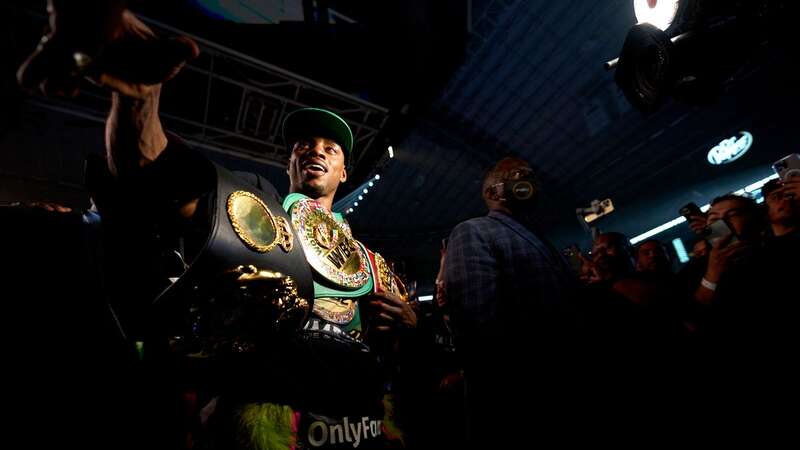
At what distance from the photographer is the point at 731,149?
36.0 ft

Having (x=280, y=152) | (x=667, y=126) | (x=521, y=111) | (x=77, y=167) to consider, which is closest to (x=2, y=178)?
(x=77, y=167)

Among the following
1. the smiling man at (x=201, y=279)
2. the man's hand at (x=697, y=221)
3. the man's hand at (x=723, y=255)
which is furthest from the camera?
the man's hand at (x=697, y=221)

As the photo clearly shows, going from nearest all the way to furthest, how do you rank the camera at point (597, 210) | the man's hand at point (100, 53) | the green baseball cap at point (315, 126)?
1. the man's hand at point (100, 53)
2. the green baseball cap at point (315, 126)
3. the camera at point (597, 210)

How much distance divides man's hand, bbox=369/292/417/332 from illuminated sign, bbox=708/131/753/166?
48.2ft

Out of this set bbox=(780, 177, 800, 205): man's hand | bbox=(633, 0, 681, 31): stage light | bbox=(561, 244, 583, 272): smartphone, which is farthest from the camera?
bbox=(633, 0, 681, 31): stage light

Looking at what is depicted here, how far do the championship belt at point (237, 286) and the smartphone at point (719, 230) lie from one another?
3.93 meters

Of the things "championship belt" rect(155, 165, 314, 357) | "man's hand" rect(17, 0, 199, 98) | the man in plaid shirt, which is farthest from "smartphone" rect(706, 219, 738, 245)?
"man's hand" rect(17, 0, 199, 98)

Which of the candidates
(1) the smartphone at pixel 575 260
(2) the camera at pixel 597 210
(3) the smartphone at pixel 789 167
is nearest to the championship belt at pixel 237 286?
(1) the smartphone at pixel 575 260

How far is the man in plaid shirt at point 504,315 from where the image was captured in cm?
191

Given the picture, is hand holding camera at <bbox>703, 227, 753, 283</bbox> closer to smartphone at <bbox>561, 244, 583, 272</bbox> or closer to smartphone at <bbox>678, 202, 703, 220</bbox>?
smartphone at <bbox>561, 244, 583, 272</bbox>

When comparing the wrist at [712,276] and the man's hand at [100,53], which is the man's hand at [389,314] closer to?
the man's hand at [100,53]

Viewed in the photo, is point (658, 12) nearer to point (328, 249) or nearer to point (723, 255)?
point (723, 255)

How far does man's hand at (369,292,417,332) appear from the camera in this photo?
1638 mm

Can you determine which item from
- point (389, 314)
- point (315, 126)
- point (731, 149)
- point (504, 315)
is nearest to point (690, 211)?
point (504, 315)
